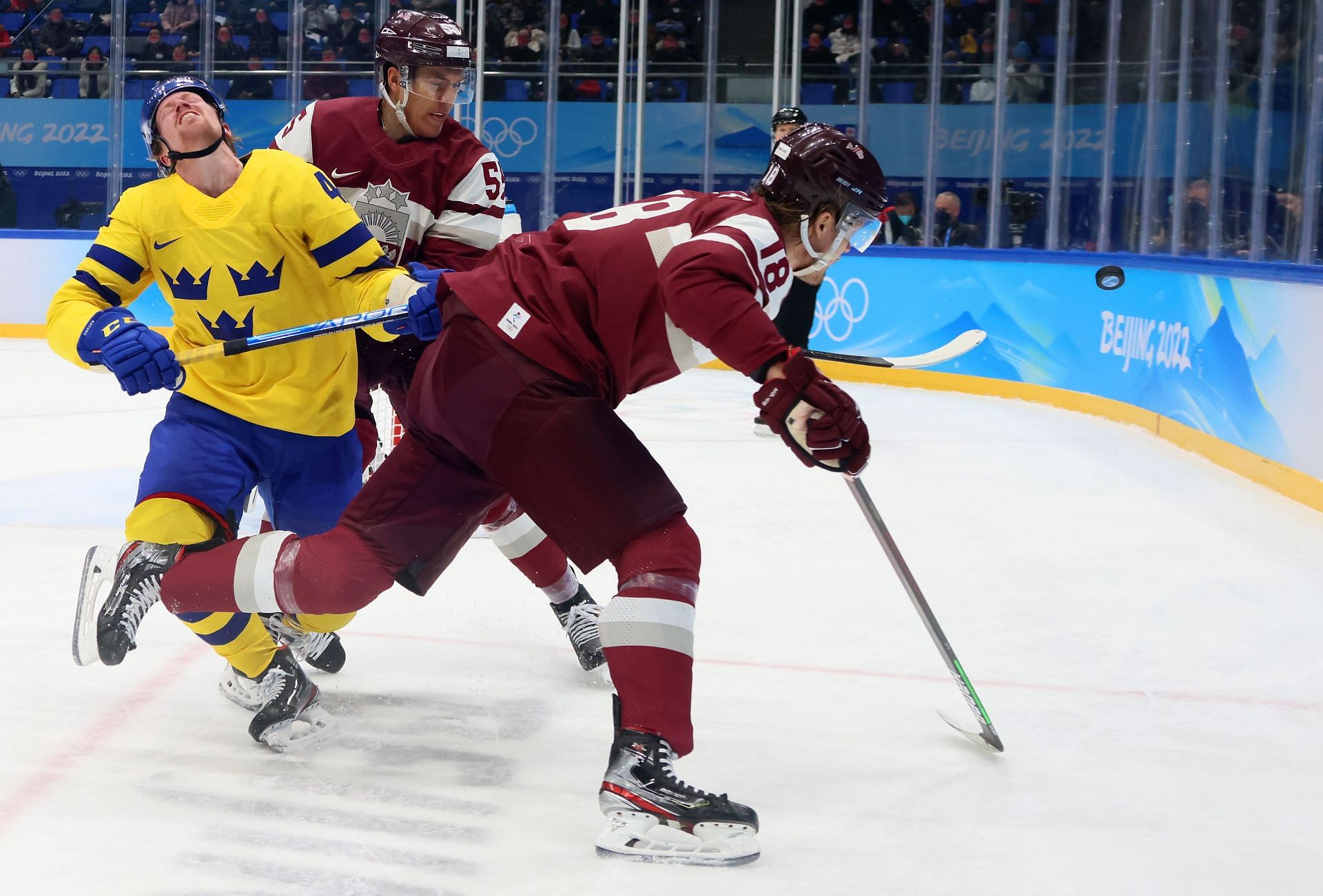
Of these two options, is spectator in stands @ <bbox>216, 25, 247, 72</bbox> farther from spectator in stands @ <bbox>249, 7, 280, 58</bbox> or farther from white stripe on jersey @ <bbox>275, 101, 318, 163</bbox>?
white stripe on jersey @ <bbox>275, 101, 318, 163</bbox>

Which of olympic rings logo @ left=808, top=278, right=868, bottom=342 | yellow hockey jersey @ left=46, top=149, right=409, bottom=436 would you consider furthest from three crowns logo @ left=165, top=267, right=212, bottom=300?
olympic rings logo @ left=808, top=278, right=868, bottom=342

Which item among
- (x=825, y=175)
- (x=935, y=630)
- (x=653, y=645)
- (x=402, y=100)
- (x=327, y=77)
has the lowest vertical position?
(x=935, y=630)

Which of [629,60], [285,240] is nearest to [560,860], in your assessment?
[285,240]

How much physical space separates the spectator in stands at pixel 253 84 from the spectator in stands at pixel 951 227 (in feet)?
15.4

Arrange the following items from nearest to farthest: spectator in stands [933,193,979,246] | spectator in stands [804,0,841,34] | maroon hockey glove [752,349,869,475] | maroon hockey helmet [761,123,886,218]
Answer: maroon hockey glove [752,349,869,475]
maroon hockey helmet [761,123,886,218]
spectator in stands [933,193,979,246]
spectator in stands [804,0,841,34]

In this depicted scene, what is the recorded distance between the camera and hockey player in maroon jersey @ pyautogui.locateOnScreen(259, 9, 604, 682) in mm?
2637

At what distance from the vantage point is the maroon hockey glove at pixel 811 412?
1764 millimetres

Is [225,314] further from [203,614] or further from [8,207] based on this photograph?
[8,207]

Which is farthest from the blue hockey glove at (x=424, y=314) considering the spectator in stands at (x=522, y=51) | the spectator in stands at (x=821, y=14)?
the spectator in stands at (x=522, y=51)

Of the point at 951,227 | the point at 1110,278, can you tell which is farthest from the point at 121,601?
the point at 951,227

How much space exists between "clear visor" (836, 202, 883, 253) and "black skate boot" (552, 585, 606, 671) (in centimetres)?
101

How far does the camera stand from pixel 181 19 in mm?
9594

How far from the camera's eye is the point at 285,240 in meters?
2.24

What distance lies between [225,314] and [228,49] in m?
8.06
